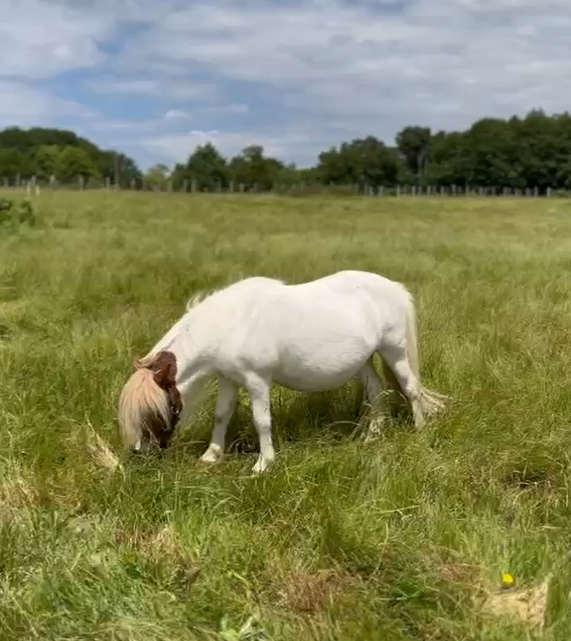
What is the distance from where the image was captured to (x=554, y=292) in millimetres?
10133

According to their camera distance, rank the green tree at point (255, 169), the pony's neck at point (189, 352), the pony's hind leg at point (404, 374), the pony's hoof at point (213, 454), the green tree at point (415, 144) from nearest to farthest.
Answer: the pony's neck at point (189, 352), the pony's hoof at point (213, 454), the pony's hind leg at point (404, 374), the green tree at point (255, 169), the green tree at point (415, 144)

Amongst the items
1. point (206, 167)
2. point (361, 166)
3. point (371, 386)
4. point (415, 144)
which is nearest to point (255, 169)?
point (206, 167)

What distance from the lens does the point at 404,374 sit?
5.58 metres

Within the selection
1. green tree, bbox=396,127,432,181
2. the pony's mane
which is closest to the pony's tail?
the pony's mane

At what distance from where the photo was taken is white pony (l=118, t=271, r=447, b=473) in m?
4.51

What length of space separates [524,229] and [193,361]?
22055mm

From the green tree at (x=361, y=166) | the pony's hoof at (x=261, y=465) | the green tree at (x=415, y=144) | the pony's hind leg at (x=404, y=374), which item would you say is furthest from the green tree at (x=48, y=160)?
the pony's hoof at (x=261, y=465)

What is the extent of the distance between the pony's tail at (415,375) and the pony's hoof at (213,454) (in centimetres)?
143

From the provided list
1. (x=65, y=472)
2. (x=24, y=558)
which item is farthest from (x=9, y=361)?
(x=24, y=558)

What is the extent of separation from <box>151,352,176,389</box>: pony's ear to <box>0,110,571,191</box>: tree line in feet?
289

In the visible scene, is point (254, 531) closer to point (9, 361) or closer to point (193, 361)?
point (193, 361)

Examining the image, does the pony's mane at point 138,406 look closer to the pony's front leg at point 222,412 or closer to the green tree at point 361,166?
the pony's front leg at point 222,412

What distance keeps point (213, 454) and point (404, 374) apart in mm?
1481

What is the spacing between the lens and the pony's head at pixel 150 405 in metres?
4.40
